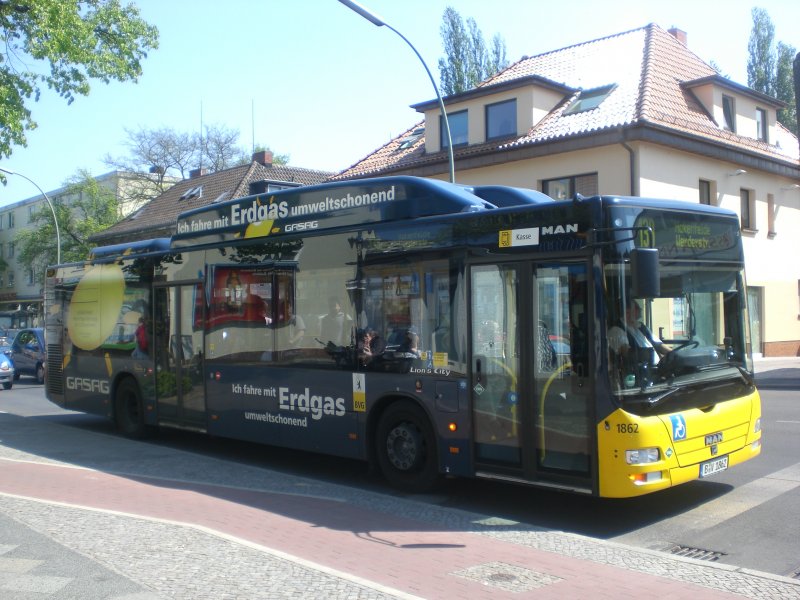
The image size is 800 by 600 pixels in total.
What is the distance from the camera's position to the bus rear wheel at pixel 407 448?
336 inches

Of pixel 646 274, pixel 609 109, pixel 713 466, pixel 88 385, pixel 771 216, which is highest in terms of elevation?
pixel 609 109

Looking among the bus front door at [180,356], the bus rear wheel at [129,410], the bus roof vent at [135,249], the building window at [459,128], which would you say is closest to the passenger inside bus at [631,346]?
the bus front door at [180,356]

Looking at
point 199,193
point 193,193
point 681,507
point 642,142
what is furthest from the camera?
point 193,193

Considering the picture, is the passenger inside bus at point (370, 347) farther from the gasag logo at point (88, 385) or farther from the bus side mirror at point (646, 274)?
the gasag logo at point (88, 385)

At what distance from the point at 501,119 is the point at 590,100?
116 inches

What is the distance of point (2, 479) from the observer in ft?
30.2

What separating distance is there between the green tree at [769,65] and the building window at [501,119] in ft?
103

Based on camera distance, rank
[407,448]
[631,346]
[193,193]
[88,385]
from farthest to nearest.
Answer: [193,193]
[88,385]
[407,448]
[631,346]

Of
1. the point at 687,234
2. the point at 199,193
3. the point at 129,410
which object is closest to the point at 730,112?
the point at 687,234

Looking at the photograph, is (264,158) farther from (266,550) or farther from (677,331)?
(266,550)

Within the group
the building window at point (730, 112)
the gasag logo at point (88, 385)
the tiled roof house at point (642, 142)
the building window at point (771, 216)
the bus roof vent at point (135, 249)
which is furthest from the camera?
the building window at point (771, 216)

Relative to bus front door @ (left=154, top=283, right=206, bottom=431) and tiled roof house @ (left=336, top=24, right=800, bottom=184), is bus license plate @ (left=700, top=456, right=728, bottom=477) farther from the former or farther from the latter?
tiled roof house @ (left=336, top=24, right=800, bottom=184)

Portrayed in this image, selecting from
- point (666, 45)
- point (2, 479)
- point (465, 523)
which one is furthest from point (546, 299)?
point (666, 45)

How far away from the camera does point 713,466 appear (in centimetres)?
746
